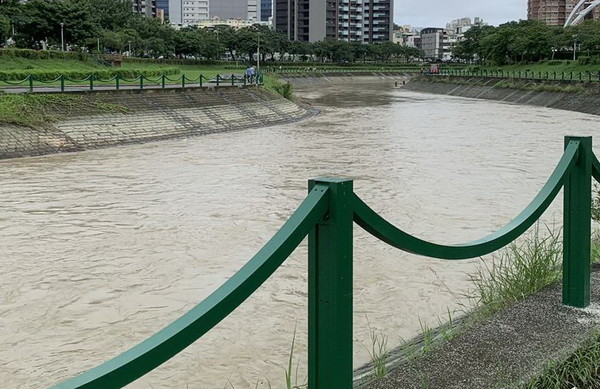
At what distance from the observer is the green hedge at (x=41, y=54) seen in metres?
52.2

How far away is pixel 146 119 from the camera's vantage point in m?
34.2

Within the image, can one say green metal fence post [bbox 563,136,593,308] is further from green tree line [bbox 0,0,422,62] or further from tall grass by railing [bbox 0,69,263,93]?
green tree line [bbox 0,0,422,62]

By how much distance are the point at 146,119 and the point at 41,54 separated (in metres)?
25.3

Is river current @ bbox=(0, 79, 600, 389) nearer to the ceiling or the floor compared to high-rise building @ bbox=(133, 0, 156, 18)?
nearer to the floor

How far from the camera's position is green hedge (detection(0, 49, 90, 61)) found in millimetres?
52219

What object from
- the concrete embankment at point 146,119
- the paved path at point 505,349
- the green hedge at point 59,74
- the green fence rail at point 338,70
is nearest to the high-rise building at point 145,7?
the green fence rail at point 338,70

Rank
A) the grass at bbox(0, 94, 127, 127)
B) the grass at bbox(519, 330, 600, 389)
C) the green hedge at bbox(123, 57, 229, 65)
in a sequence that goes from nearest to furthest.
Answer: the grass at bbox(519, 330, 600, 389)
the grass at bbox(0, 94, 127, 127)
the green hedge at bbox(123, 57, 229, 65)

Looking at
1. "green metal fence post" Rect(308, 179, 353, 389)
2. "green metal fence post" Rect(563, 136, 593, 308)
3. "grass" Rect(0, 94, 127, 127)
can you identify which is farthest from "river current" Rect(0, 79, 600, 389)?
"green metal fence post" Rect(308, 179, 353, 389)

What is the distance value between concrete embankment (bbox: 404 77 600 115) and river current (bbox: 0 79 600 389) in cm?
2291

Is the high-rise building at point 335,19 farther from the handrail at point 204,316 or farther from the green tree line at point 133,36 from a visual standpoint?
the handrail at point 204,316

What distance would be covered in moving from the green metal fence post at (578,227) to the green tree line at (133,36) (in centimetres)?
5936

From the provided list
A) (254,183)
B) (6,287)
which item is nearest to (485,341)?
(6,287)

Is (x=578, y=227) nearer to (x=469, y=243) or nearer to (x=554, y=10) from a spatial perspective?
(x=469, y=243)

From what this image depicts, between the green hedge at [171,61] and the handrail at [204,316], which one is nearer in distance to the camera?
the handrail at [204,316]
